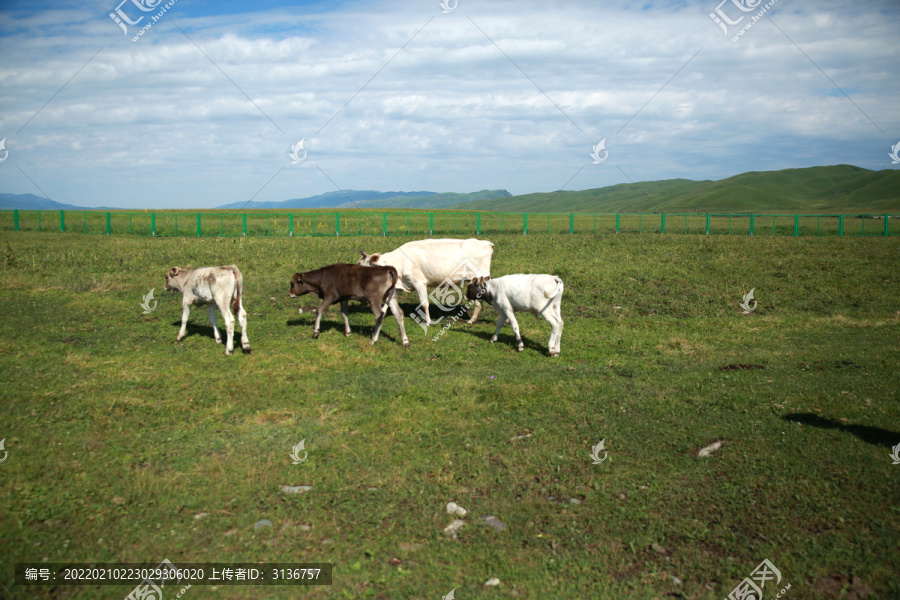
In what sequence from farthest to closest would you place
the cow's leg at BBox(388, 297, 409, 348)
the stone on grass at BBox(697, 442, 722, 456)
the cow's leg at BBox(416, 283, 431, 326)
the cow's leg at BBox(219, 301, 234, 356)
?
the cow's leg at BBox(416, 283, 431, 326), the cow's leg at BBox(388, 297, 409, 348), the cow's leg at BBox(219, 301, 234, 356), the stone on grass at BBox(697, 442, 722, 456)

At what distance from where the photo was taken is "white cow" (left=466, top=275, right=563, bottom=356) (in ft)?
43.4

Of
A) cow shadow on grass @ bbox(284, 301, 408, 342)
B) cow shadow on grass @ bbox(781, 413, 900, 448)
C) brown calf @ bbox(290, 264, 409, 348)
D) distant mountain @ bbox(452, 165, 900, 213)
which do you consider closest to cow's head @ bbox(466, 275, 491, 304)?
brown calf @ bbox(290, 264, 409, 348)

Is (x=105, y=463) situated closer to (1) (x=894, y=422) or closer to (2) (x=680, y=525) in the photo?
(2) (x=680, y=525)

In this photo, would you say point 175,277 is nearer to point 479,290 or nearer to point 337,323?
point 337,323

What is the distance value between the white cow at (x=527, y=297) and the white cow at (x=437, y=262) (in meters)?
2.53

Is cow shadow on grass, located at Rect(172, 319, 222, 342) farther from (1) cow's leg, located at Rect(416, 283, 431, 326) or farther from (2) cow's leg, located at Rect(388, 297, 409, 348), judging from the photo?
(1) cow's leg, located at Rect(416, 283, 431, 326)

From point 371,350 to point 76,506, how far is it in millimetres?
7389

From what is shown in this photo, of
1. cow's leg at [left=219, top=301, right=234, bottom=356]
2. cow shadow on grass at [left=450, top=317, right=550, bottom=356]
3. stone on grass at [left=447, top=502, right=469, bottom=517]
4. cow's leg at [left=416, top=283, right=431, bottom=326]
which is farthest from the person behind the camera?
cow's leg at [left=416, top=283, right=431, bottom=326]

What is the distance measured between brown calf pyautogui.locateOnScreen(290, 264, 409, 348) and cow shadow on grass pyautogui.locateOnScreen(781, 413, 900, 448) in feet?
26.4

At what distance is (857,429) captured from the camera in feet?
27.0

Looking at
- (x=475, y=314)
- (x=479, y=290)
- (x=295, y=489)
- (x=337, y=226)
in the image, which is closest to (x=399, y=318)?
(x=479, y=290)

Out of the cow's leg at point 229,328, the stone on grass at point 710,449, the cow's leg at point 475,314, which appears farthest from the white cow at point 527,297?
the cow's leg at point 229,328

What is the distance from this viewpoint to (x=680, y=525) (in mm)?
6105

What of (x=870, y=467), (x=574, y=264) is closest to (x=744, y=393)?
(x=870, y=467)
